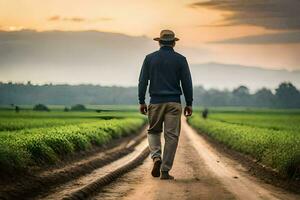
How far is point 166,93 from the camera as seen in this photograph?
40.6ft

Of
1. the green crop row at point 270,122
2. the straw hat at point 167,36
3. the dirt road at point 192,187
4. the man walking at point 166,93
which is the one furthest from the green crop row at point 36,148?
the green crop row at point 270,122

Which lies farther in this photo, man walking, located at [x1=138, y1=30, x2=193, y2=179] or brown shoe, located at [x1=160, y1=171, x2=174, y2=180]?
man walking, located at [x1=138, y1=30, x2=193, y2=179]

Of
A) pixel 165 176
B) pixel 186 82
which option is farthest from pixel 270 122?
pixel 165 176

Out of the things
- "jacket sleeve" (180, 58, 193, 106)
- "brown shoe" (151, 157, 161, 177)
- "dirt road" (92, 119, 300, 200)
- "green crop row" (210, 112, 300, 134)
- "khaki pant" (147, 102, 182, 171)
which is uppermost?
"jacket sleeve" (180, 58, 193, 106)

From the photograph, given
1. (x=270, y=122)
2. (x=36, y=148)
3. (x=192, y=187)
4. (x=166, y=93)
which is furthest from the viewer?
(x=270, y=122)

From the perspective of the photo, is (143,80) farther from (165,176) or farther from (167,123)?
(165,176)

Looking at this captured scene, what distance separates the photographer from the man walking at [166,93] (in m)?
12.4

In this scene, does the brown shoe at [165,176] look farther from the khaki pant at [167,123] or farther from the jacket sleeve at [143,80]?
the jacket sleeve at [143,80]

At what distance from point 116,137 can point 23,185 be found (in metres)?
23.0

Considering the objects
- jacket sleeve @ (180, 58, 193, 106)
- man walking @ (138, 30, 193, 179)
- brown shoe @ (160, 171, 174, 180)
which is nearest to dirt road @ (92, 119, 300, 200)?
brown shoe @ (160, 171, 174, 180)

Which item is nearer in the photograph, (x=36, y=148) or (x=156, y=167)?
(x=156, y=167)

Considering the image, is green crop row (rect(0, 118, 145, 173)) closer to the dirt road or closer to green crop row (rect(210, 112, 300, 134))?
the dirt road

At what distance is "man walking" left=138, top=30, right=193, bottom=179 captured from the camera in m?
12.4

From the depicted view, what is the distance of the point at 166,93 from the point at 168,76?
368 millimetres
